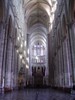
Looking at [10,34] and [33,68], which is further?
[33,68]

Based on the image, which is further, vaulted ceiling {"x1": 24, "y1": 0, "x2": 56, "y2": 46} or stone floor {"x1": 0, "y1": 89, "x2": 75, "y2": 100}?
vaulted ceiling {"x1": 24, "y1": 0, "x2": 56, "y2": 46}

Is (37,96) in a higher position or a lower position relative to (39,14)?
lower

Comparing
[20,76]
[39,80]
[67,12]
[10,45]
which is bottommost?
[39,80]

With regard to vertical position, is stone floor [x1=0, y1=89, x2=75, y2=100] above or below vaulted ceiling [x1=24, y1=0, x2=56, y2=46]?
below

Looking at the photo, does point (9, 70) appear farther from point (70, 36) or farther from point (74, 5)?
point (74, 5)

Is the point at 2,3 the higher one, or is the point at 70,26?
the point at 2,3

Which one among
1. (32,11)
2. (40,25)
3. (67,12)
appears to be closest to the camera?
(67,12)

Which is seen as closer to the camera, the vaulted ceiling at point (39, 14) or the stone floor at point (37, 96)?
the stone floor at point (37, 96)

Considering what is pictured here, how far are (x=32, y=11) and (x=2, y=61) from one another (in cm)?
2600

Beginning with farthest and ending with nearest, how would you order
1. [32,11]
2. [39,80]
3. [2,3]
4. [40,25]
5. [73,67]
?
[39,80] → [40,25] → [32,11] → [2,3] → [73,67]

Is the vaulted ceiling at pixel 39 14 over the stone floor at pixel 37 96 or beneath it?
over

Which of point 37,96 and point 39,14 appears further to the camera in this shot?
point 39,14

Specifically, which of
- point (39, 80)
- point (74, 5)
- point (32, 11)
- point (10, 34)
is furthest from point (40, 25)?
point (74, 5)

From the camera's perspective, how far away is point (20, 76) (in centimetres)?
2445
